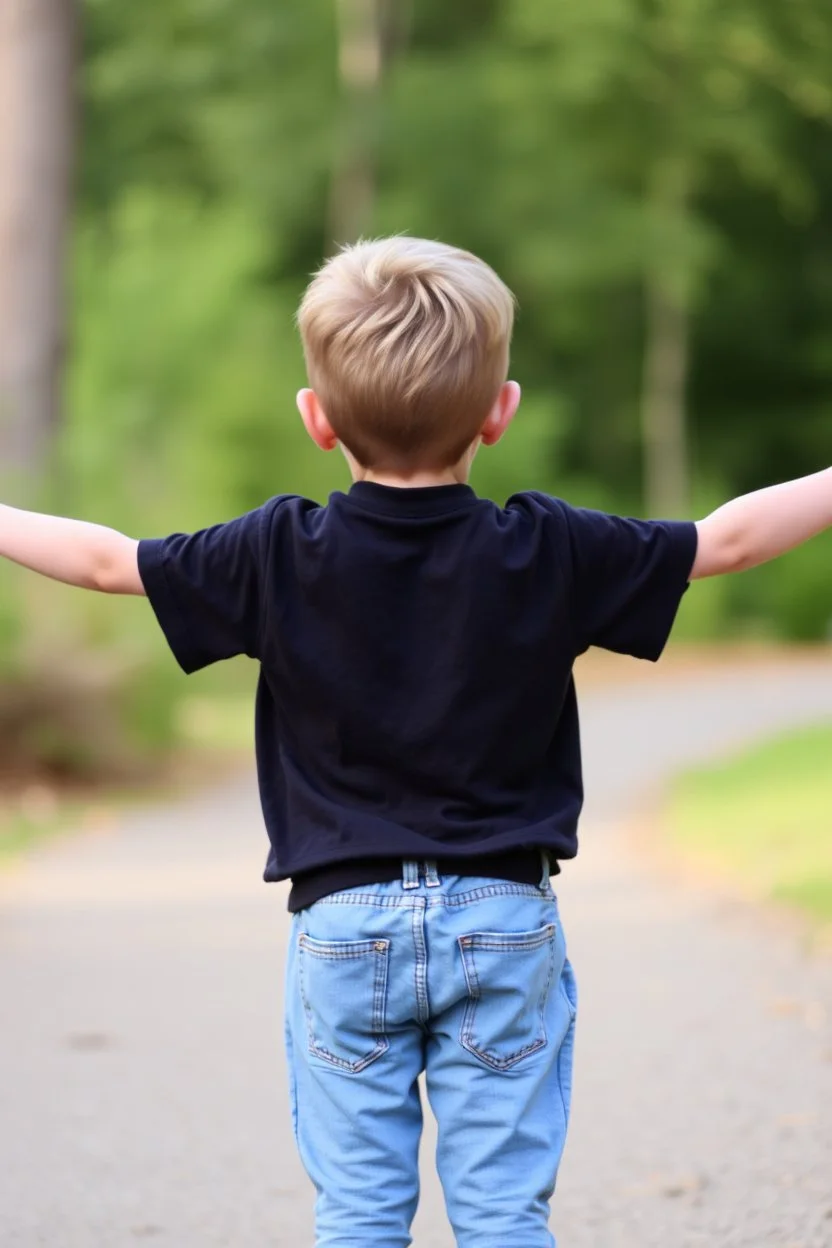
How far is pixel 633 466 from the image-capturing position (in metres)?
32.3

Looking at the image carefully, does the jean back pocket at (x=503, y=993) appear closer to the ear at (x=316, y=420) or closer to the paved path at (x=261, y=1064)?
the ear at (x=316, y=420)

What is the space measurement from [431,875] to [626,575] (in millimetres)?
442

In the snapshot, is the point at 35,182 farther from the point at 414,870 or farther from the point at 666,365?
the point at 666,365

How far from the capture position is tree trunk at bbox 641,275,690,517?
93.0 ft

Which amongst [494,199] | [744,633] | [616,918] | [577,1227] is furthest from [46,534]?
[494,199]

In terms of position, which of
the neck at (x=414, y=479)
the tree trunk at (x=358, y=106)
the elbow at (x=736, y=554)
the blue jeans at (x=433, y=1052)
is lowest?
the blue jeans at (x=433, y=1052)

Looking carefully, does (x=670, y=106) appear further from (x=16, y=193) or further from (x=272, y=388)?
(x=16, y=193)

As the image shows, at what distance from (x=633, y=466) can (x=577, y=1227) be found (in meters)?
29.1

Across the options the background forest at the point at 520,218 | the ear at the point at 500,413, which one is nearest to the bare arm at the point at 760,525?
the ear at the point at 500,413

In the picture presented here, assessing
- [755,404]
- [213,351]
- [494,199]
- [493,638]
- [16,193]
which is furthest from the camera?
[755,404]

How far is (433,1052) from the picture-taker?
2.50 meters

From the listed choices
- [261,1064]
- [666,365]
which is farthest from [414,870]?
[666,365]

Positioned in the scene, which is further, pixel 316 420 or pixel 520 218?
pixel 520 218

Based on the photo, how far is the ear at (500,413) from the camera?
252 cm
